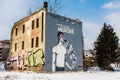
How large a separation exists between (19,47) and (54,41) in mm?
8623

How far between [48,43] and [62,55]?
291cm

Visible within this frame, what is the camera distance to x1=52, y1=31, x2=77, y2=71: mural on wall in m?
35.9

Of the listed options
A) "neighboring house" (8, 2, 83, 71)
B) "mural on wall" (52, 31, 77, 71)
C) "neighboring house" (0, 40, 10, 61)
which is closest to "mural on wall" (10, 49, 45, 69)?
"neighboring house" (8, 2, 83, 71)

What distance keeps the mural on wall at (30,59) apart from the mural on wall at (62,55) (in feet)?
5.56

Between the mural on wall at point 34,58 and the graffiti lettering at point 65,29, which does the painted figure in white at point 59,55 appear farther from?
the mural on wall at point 34,58

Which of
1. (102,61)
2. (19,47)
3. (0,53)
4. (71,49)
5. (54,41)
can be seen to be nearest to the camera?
(54,41)

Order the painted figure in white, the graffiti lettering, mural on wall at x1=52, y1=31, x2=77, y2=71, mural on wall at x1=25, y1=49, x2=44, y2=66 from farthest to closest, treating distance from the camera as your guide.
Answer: the graffiti lettering < mural on wall at x1=52, y1=31, x2=77, y2=71 < the painted figure in white < mural on wall at x1=25, y1=49, x2=44, y2=66

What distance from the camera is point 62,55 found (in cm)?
3697

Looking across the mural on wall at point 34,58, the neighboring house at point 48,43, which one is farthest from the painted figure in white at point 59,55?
the mural on wall at point 34,58

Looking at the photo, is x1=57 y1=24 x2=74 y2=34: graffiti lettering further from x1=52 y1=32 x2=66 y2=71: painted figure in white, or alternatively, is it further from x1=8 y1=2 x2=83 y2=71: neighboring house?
x1=52 y1=32 x2=66 y2=71: painted figure in white

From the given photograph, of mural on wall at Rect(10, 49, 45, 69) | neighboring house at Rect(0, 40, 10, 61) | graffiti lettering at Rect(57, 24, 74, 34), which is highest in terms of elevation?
graffiti lettering at Rect(57, 24, 74, 34)

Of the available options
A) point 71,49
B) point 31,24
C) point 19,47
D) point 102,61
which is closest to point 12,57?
point 19,47

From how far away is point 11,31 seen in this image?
153ft

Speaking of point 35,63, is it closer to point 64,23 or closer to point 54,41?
point 54,41
